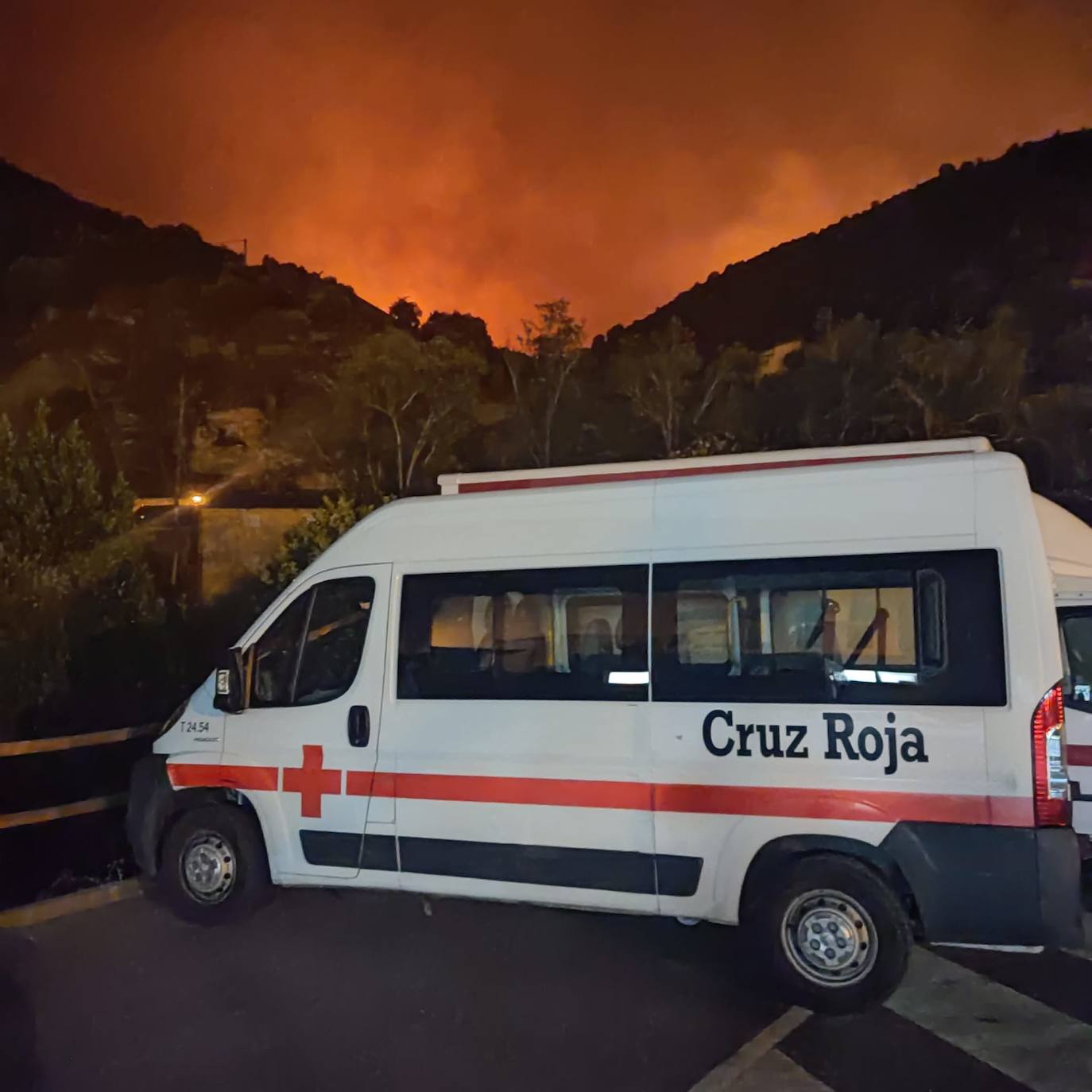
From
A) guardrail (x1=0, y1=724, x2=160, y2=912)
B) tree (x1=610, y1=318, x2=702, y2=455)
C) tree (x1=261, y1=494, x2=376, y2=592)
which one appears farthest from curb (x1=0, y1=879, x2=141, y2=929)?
tree (x1=610, y1=318, x2=702, y2=455)

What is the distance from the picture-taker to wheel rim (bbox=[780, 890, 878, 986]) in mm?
4141

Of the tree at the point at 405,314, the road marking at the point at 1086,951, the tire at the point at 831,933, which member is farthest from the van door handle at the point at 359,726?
the tree at the point at 405,314

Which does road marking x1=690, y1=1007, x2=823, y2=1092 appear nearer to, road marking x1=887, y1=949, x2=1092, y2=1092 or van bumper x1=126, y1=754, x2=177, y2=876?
road marking x1=887, y1=949, x2=1092, y2=1092

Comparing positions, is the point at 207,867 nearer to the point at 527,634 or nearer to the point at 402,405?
the point at 527,634

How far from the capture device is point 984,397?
43.0ft

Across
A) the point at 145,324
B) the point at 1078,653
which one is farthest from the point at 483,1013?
the point at 145,324

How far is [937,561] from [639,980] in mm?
2405

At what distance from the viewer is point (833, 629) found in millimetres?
4262

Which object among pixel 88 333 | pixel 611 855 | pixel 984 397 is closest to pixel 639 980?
pixel 611 855

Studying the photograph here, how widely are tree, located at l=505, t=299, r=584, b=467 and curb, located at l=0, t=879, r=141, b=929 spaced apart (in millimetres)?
9543

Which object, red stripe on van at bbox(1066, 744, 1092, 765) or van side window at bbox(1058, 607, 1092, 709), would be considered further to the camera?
van side window at bbox(1058, 607, 1092, 709)

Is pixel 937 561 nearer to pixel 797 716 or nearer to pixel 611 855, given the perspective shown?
pixel 797 716

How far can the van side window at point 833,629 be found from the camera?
4.02m

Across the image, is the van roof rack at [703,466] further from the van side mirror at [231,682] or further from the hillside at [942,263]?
the hillside at [942,263]
